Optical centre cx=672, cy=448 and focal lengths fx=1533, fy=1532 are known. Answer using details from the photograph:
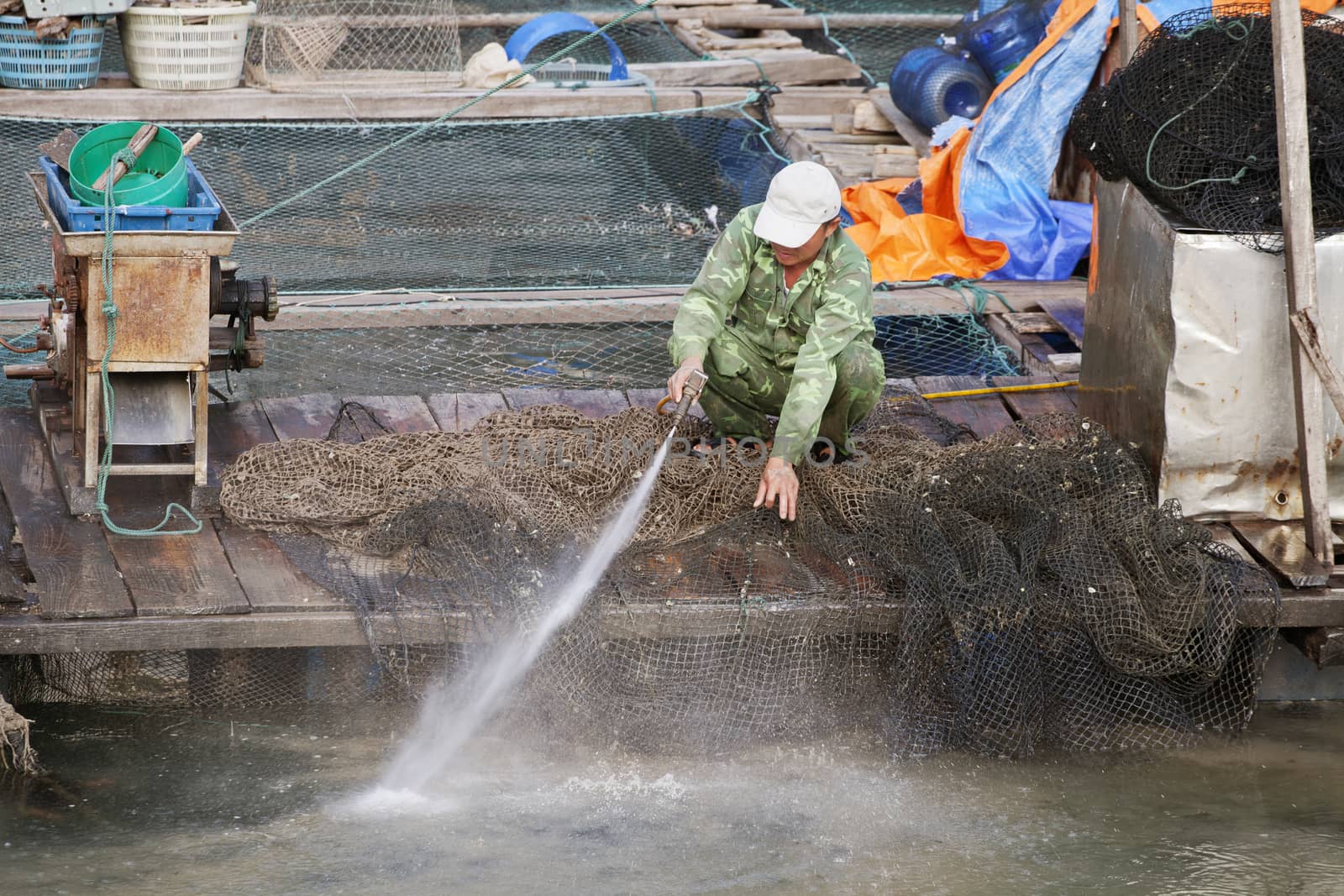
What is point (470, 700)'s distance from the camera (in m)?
4.65

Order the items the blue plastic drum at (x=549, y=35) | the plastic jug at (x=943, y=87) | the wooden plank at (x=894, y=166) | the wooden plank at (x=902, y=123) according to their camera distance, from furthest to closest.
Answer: the blue plastic drum at (x=549, y=35)
the wooden plank at (x=902, y=123)
the wooden plank at (x=894, y=166)
the plastic jug at (x=943, y=87)

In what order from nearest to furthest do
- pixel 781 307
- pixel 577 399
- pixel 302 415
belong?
pixel 781 307 → pixel 302 415 → pixel 577 399

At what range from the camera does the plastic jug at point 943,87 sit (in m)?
9.59

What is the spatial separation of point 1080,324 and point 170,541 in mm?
4466

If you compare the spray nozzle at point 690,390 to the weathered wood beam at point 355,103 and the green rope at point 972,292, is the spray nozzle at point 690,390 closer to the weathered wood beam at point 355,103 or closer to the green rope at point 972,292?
the green rope at point 972,292

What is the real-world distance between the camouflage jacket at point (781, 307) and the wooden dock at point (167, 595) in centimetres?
79

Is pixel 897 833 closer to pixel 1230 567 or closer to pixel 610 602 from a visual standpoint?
pixel 610 602

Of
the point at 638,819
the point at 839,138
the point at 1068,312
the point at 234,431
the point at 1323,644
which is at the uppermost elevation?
the point at 839,138

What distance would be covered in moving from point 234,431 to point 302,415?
0.30 m

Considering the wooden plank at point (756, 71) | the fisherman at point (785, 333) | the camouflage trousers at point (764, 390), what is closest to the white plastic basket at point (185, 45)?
the wooden plank at point (756, 71)

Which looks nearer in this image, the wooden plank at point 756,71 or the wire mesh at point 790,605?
the wire mesh at point 790,605

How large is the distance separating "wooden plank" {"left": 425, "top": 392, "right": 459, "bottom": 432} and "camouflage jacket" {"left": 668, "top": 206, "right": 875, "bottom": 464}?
119 centimetres

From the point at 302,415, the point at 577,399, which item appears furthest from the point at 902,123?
the point at 302,415

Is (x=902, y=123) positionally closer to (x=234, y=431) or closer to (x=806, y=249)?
(x=806, y=249)
